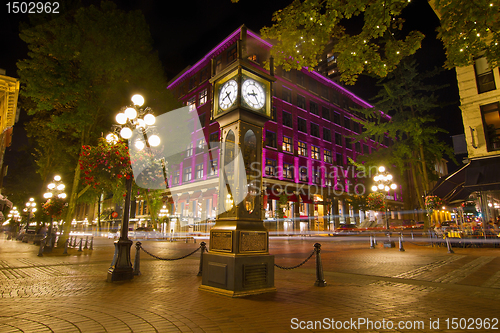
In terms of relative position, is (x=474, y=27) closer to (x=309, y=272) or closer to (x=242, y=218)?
(x=242, y=218)

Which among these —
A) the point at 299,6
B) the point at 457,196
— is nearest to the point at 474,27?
the point at 299,6

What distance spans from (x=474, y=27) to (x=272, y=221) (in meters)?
30.5

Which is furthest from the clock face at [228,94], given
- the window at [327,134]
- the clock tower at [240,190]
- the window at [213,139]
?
the window at [327,134]

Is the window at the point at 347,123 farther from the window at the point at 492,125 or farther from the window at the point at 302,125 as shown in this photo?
the window at the point at 492,125

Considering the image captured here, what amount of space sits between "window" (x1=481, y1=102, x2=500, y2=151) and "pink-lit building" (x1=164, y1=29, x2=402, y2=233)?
20.0 m

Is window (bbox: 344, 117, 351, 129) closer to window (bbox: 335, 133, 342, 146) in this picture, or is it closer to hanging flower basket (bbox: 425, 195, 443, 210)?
window (bbox: 335, 133, 342, 146)

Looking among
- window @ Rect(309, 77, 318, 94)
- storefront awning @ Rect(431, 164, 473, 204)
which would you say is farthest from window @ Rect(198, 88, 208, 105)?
storefront awning @ Rect(431, 164, 473, 204)

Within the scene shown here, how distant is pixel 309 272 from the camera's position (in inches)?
338

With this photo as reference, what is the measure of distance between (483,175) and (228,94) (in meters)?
17.4

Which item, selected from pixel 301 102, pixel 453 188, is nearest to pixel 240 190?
pixel 453 188

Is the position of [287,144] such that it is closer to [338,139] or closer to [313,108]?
[313,108]

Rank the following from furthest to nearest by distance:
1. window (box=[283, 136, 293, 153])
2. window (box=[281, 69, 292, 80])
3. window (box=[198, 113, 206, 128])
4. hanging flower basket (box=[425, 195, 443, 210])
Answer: window (box=[198, 113, 206, 128]), window (box=[281, 69, 292, 80]), window (box=[283, 136, 293, 153]), hanging flower basket (box=[425, 195, 443, 210])

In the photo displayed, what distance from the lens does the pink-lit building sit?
35.5m

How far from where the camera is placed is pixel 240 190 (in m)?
6.14
